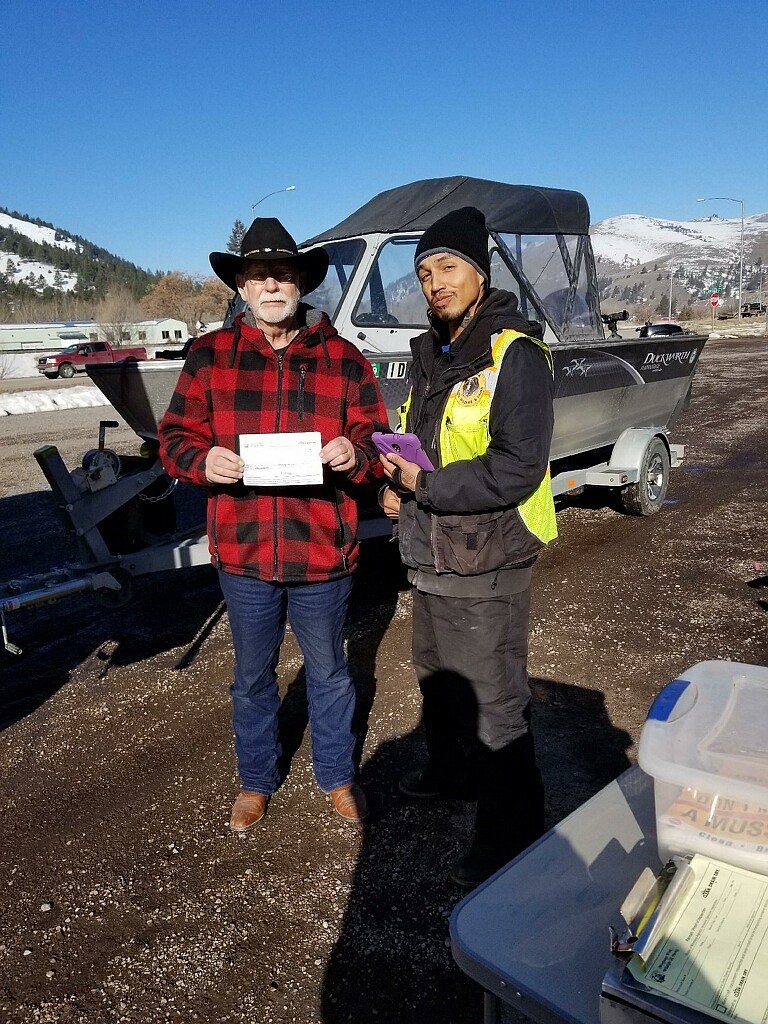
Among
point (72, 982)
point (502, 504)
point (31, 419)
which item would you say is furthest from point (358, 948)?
point (31, 419)

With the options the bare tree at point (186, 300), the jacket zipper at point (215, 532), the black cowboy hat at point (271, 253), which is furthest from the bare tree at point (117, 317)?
the jacket zipper at point (215, 532)

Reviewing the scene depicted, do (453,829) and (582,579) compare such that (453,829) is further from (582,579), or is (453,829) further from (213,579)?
(213,579)

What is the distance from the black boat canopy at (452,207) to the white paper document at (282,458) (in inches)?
146

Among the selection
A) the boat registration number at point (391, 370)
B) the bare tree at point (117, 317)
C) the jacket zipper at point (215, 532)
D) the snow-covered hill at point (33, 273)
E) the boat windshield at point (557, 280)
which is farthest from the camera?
the snow-covered hill at point (33, 273)

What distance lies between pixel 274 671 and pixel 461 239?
5.55 feet

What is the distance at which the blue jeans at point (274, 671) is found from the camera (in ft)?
9.14

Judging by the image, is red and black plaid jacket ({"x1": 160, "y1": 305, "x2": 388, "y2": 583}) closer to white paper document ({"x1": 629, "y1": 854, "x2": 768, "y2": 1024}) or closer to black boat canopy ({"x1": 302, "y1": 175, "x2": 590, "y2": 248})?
white paper document ({"x1": 629, "y1": 854, "x2": 768, "y2": 1024})

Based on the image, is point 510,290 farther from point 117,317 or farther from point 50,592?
point 117,317

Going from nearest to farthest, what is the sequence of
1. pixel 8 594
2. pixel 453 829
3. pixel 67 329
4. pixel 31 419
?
pixel 453 829 < pixel 8 594 < pixel 31 419 < pixel 67 329

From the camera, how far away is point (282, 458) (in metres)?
2.51

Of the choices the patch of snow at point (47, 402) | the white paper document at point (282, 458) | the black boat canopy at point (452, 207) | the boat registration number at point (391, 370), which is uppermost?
the black boat canopy at point (452, 207)

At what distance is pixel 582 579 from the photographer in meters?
5.59

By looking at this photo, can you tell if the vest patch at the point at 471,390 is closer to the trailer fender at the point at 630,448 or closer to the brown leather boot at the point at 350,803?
the brown leather boot at the point at 350,803

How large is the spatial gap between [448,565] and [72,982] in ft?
5.58
